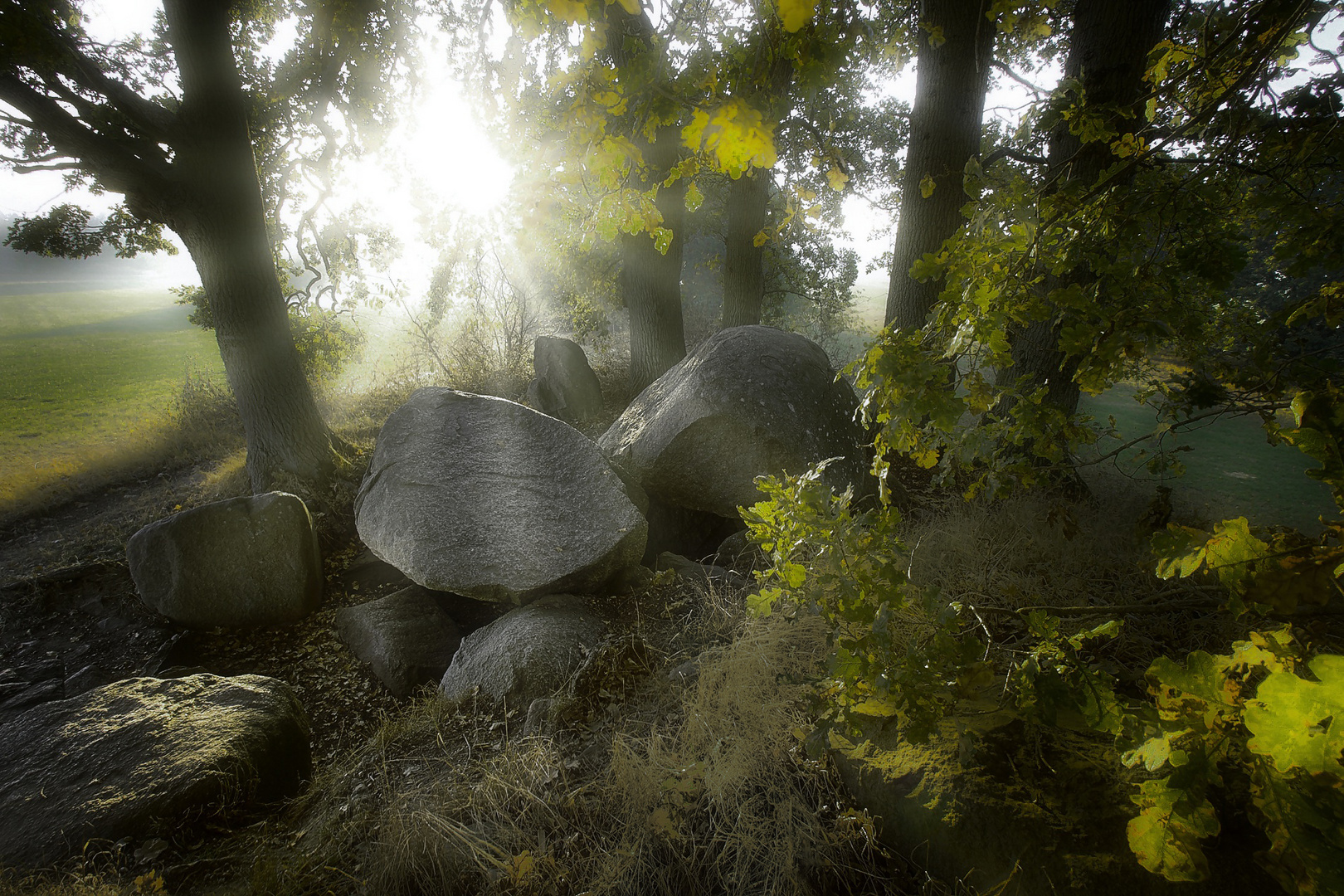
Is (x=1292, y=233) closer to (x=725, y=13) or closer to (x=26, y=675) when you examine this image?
(x=725, y=13)

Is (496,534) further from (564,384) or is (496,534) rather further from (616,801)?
(564,384)

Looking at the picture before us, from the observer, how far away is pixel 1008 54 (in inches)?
283

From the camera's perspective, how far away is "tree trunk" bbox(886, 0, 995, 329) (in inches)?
198

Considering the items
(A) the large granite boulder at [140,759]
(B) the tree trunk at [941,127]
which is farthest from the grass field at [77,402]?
(B) the tree trunk at [941,127]

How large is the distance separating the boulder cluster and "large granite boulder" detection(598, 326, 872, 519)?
14 mm

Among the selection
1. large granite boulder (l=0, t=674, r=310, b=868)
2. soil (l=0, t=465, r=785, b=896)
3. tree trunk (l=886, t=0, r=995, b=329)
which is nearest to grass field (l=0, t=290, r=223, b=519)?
soil (l=0, t=465, r=785, b=896)

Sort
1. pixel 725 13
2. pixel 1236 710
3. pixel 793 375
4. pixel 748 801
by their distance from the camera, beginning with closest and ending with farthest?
pixel 1236 710, pixel 748 801, pixel 793 375, pixel 725 13

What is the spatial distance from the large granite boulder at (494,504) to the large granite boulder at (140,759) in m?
1.14

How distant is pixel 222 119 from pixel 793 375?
20.0 ft

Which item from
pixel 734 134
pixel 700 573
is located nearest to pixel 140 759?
pixel 700 573

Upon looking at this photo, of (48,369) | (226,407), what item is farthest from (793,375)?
(48,369)

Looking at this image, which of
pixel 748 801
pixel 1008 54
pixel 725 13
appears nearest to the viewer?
pixel 748 801

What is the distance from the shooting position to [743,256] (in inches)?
324

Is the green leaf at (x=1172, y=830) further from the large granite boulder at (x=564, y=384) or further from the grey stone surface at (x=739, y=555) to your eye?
the large granite boulder at (x=564, y=384)
